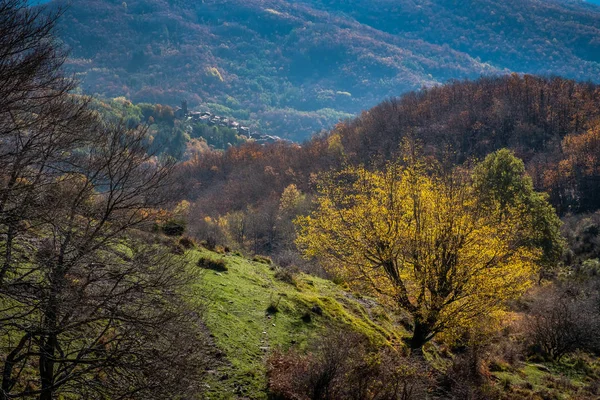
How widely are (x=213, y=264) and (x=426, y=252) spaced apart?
9.28 meters

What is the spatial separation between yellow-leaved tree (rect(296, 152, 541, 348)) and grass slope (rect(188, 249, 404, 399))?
1.85 meters

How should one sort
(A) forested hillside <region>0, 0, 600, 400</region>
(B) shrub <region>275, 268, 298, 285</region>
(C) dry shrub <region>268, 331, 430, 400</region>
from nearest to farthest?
(A) forested hillside <region>0, 0, 600, 400</region> → (C) dry shrub <region>268, 331, 430, 400</region> → (B) shrub <region>275, 268, 298, 285</region>

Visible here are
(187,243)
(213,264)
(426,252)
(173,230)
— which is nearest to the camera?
(426,252)

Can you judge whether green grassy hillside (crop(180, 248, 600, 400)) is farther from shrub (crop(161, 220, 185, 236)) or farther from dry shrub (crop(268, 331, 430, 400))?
shrub (crop(161, 220, 185, 236))

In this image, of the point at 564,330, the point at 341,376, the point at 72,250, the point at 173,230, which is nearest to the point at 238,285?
the point at 173,230

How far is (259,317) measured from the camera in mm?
15773

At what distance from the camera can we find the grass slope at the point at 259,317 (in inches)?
481

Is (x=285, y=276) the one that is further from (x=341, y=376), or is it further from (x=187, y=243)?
(x=341, y=376)

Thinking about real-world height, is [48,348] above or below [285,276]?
below

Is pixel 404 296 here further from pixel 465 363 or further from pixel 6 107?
pixel 6 107

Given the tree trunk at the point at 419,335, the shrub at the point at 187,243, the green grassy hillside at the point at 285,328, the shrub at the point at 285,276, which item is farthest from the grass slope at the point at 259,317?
the tree trunk at the point at 419,335

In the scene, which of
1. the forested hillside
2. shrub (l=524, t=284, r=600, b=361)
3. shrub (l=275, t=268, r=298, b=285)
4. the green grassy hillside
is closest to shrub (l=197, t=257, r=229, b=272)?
the forested hillside

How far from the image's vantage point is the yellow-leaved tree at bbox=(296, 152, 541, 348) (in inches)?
674

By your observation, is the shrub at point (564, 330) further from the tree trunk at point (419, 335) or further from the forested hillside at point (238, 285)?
the tree trunk at point (419, 335)
